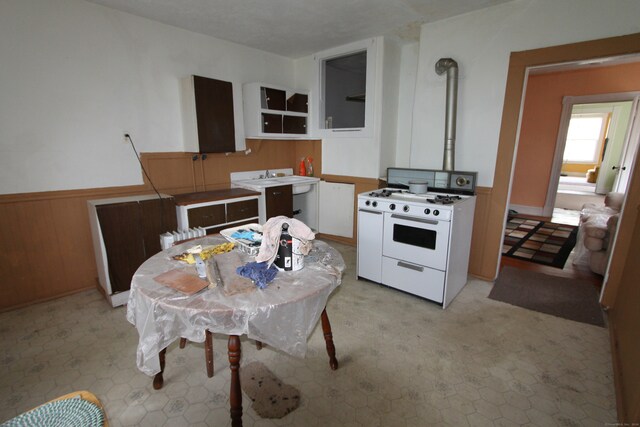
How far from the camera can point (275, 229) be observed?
1.55 metres

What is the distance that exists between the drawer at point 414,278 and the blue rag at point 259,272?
5.42 ft

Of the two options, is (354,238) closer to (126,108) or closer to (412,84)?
(412,84)

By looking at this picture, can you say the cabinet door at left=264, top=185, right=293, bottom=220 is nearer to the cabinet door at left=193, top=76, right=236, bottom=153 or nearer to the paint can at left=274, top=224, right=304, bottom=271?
the cabinet door at left=193, top=76, right=236, bottom=153

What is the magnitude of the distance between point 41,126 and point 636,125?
852 centimetres

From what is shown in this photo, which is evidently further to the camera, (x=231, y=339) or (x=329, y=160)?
(x=329, y=160)

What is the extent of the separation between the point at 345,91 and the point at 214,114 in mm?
1837

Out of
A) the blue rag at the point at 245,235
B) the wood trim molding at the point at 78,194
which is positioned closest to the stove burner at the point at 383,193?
the blue rag at the point at 245,235

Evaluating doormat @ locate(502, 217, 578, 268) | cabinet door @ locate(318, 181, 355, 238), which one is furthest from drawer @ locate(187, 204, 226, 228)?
doormat @ locate(502, 217, 578, 268)

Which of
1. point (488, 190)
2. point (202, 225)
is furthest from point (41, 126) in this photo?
point (488, 190)

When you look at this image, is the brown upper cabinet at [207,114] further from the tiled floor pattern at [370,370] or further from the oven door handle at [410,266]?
the oven door handle at [410,266]

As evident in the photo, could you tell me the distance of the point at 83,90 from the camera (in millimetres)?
2709

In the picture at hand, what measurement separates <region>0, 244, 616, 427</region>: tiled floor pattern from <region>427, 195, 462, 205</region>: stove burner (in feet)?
3.12

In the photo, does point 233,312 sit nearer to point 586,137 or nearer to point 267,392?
point 267,392

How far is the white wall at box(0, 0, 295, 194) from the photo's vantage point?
2.43 metres
